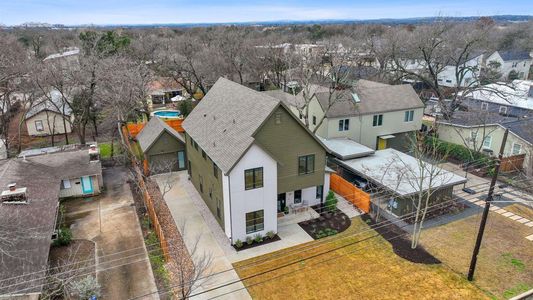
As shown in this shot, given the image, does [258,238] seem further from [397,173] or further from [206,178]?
[397,173]

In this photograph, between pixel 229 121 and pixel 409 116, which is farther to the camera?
pixel 409 116

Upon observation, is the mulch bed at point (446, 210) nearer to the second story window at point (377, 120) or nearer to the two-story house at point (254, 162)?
the two-story house at point (254, 162)

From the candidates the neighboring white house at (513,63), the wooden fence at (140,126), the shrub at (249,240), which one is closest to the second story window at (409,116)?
the shrub at (249,240)

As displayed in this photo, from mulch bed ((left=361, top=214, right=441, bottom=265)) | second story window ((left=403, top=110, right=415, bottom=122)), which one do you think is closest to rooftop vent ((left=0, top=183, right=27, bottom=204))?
mulch bed ((left=361, top=214, right=441, bottom=265))

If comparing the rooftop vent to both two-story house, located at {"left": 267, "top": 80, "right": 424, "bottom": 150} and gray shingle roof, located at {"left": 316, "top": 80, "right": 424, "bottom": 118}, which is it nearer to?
two-story house, located at {"left": 267, "top": 80, "right": 424, "bottom": 150}

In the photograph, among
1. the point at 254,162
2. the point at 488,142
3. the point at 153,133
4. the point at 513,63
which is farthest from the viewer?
the point at 513,63

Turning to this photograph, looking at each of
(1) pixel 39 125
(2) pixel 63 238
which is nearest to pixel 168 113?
(1) pixel 39 125

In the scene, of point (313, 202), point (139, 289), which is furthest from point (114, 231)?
point (313, 202)
